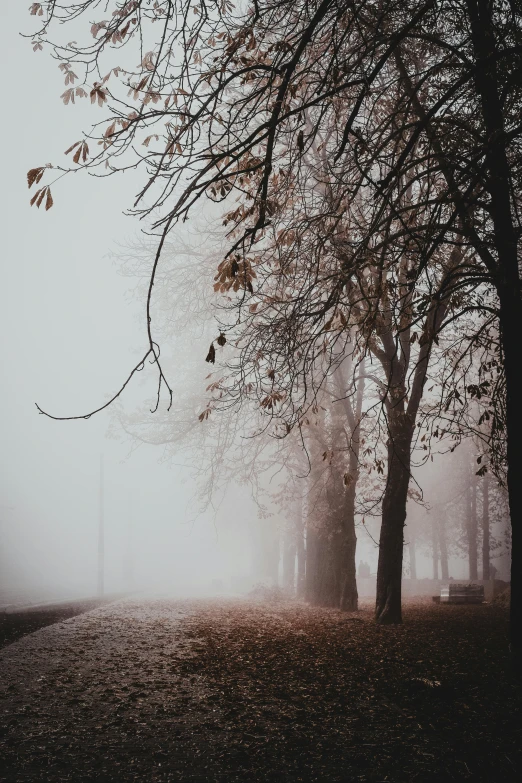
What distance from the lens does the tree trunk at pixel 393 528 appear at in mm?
9305

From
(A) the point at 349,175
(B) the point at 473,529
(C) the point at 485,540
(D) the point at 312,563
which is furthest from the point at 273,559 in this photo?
(A) the point at 349,175

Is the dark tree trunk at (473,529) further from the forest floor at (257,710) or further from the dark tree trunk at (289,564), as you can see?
the forest floor at (257,710)

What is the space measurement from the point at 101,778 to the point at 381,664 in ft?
11.0

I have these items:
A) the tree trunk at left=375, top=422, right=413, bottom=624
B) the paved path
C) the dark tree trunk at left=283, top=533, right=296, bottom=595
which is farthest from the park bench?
the dark tree trunk at left=283, top=533, right=296, bottom=595

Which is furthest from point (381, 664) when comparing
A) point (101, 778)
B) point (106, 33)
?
point (106, 33)

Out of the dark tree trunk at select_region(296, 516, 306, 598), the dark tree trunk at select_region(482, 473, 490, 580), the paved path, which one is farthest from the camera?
the dark tree trunk at select_region(482, 473, 490, 580)

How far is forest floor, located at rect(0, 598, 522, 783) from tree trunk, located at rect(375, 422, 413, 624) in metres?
2.25

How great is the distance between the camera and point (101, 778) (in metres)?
3.07

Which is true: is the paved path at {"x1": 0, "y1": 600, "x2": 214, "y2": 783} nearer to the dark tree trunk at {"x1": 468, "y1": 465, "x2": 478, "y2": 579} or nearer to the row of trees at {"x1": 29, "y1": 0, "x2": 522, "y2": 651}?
the row of trees at {"x1": 29, "y1": 0, "x2": 522, "y2": 651}

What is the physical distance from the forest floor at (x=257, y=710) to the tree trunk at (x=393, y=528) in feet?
7.37

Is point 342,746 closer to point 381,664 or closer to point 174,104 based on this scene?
point 381,664

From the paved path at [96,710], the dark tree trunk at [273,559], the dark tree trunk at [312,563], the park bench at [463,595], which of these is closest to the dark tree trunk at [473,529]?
the dark tree trunk at [273,559]

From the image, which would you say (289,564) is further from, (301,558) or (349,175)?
(349,175)

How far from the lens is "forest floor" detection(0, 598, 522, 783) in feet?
10.7
